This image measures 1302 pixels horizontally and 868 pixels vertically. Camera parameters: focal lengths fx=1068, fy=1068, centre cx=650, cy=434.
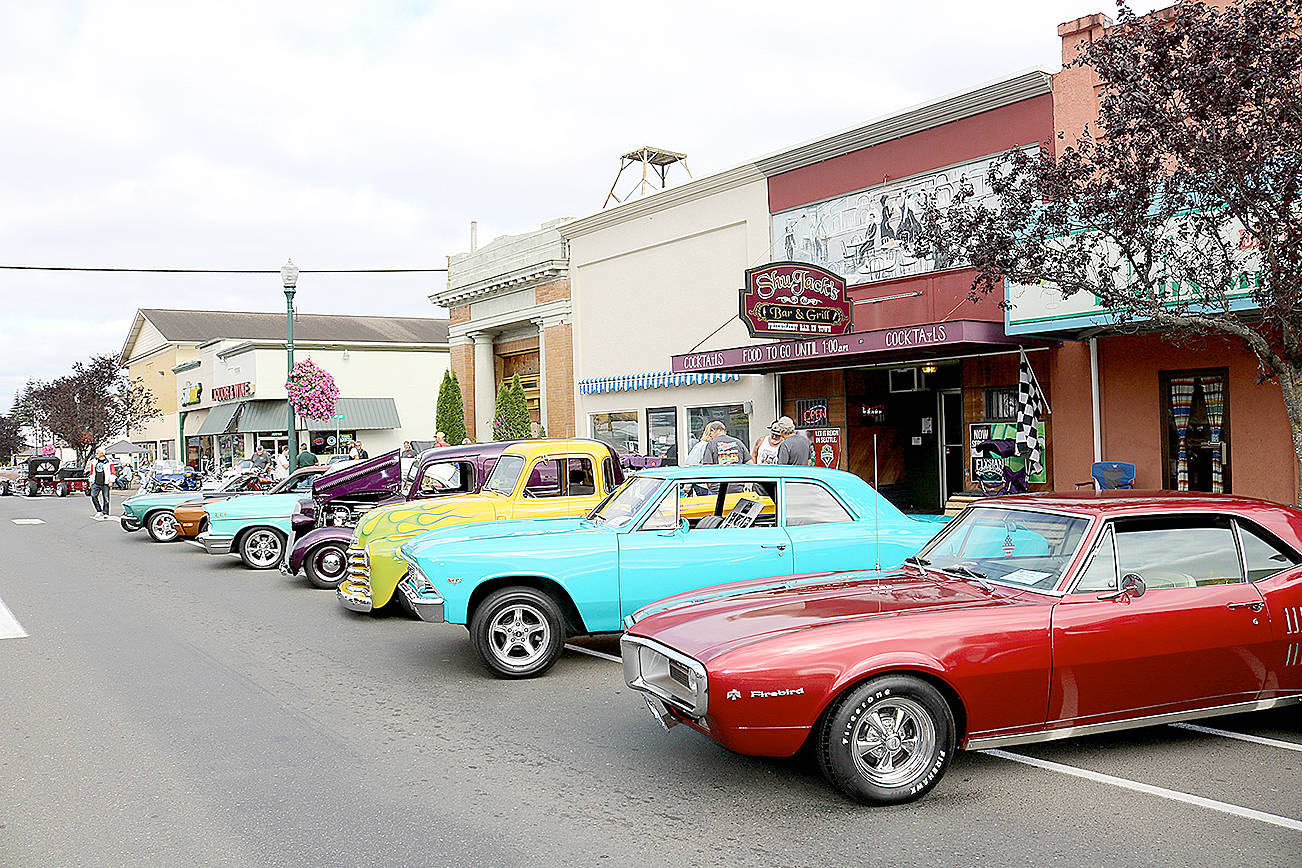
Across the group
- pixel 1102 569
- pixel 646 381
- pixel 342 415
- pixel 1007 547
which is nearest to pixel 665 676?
pixel 1007 547

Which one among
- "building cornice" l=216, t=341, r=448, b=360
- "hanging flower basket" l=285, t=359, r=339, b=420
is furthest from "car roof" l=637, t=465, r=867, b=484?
"building cornice" l=216, t=341, r=448, b=360

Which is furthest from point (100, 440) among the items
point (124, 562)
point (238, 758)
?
point (238, 758)

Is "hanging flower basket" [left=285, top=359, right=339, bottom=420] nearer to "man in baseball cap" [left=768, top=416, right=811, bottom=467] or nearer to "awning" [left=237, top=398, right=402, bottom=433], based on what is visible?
"man in baseball cap" [left=768, top=416, right=811, bottom=467]

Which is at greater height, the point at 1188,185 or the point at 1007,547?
the point at 1188,185

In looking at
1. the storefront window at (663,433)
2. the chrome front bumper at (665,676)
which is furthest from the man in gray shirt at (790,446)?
the storefront window at (663,433)

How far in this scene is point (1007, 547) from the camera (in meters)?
5.94

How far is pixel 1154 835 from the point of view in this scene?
452 cm

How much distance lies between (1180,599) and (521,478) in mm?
6435

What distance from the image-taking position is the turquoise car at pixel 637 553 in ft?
24.6

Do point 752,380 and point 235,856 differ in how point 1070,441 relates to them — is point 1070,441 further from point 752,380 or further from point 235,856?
point 235,856

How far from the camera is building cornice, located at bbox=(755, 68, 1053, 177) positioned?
15.5 m

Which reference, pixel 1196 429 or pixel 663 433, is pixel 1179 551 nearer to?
pixel 1196 429

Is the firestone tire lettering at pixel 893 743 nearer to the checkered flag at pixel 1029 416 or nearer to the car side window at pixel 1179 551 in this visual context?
the car side window at pixel 1179 551

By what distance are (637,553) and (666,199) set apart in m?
15.7
